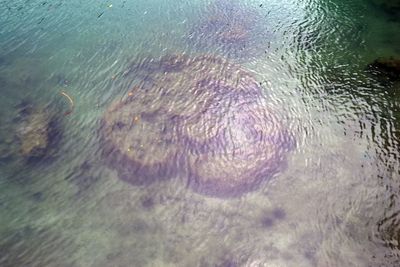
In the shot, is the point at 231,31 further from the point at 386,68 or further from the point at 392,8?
the point at 392,8

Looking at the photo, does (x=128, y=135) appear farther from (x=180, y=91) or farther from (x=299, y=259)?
(x=299, y=259)

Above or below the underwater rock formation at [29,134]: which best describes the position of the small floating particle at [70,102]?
above

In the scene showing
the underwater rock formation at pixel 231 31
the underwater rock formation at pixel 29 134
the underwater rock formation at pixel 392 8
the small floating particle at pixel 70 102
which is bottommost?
the underwater rock formation at pixel 29 134

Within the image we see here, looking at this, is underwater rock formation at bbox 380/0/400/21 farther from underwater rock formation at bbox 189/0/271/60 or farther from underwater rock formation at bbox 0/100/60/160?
underwater rock formation at bbox 0/100/60/160

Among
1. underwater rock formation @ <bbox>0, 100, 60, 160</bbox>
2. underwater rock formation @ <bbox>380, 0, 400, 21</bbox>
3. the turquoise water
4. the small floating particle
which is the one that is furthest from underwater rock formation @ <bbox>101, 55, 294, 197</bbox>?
underwater rock formation @ <bbox>380, 0, 400, 21</bbox>

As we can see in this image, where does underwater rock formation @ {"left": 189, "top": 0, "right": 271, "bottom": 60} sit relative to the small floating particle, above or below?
above

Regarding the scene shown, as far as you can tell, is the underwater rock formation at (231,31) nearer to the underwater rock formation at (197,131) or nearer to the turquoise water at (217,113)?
the turquoise water at (217,113)

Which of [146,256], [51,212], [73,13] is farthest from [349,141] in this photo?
[73,13]

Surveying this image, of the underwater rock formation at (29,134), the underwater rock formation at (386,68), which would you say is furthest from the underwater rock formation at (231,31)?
the underwater rock formation at (29,134)
